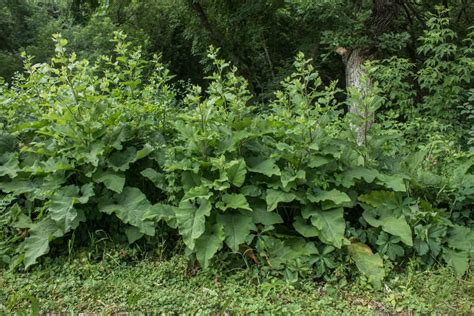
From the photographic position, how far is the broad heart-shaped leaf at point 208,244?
3.36m

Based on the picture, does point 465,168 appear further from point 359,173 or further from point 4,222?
point 4,222

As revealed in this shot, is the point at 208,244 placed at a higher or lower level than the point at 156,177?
lower

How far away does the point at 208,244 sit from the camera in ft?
11.3

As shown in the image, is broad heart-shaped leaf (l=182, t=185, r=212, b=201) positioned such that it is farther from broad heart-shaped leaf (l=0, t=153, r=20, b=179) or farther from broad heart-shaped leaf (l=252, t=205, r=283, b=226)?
broad heart-shaped leaf (l=0, t=153, r=20, b=179)

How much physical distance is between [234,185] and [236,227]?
0.35 meters

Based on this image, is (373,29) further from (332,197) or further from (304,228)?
(304,228)

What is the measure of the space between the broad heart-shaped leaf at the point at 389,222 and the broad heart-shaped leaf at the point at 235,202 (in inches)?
41.4

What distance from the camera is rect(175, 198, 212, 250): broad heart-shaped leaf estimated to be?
132 inches

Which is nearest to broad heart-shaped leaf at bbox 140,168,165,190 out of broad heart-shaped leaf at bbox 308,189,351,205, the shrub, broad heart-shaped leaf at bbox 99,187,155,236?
the shrub

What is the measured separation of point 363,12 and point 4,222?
645 cm

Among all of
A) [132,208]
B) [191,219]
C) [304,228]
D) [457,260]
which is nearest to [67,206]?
[132,208]

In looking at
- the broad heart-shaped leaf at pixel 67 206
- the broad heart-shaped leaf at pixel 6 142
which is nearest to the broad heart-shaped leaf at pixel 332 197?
the broad heart-shaped leaf at pixel 67 206

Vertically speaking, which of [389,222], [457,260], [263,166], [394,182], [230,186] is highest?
[263,166]

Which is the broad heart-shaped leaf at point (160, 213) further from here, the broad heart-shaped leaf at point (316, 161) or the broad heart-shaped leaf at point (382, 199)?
the broad heart-shaped leaf at point (382, 199)
